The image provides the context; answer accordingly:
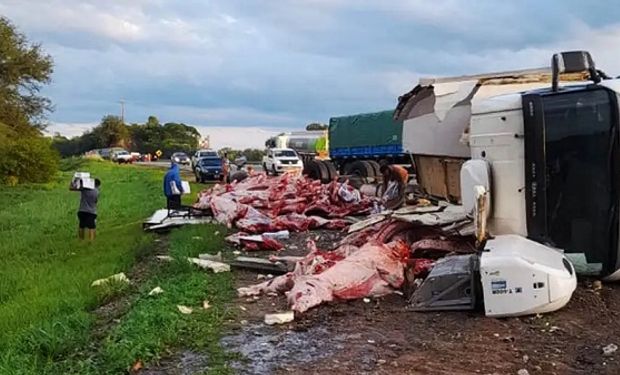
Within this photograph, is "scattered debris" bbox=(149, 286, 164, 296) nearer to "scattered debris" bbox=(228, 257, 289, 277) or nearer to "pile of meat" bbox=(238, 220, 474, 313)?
"pile of meat" bbox=(238, 220, 474, 313)

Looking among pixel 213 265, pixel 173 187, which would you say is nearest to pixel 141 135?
pixel 173 187

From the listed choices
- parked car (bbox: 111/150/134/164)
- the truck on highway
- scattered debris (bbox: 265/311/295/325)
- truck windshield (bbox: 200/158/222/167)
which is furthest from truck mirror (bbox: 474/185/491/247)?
parked car (bbox: 111/150/134/164)

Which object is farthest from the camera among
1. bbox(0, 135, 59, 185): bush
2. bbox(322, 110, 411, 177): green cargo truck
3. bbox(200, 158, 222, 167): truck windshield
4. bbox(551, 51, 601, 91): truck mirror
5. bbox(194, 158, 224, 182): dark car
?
bbox(0, 135, 59, 185): bush

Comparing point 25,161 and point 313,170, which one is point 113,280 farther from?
point 25,161

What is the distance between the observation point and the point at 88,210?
1529cm

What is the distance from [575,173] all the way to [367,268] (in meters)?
2.29

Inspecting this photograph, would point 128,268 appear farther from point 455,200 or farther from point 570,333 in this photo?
point 570,333

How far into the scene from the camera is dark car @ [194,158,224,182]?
38.7m

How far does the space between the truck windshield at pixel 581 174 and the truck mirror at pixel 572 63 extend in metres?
0.28

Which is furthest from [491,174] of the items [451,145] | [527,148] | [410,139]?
[410,139]

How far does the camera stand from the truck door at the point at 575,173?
7250 mm

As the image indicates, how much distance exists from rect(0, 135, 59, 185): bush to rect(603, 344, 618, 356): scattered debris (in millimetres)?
44324

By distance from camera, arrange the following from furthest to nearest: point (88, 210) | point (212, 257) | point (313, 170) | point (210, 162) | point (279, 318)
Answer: point (210, 162) < point (313, 170) < point (88, 210) < point (212, 257) < point (279, 318)

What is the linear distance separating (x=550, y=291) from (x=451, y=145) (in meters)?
4.27
